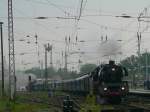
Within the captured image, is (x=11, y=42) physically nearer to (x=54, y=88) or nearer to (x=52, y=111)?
(x=52, y=111)

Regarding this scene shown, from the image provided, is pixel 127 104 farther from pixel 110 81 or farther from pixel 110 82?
pixel 110 81

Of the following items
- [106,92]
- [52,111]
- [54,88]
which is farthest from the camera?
[54,88]

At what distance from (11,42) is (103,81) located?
9788 mm

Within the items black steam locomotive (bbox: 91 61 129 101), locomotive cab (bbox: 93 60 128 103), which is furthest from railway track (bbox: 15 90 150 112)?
locomotive cab (bbox: 93 60 128 103)

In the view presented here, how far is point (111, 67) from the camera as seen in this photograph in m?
32.9

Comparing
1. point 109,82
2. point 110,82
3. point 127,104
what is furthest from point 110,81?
point 127,104

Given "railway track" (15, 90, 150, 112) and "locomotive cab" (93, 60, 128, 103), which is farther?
"locomotive cab" (93, 60, 128, 103)

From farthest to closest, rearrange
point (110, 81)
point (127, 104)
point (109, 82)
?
point (110, 81) < point (109, 82) < point (127, 104)

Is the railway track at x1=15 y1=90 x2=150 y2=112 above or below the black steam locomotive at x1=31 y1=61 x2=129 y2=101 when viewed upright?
below

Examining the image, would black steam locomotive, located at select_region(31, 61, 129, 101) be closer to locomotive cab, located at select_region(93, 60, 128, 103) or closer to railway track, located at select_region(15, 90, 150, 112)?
locomotive cab, located at select_region(93, 60, 128, 103)

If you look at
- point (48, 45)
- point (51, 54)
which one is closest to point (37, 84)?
point (51, 54)

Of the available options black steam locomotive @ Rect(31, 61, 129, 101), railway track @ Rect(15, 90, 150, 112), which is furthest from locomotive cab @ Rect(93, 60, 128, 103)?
railway track @ Rect(15, 90, 150, 112)

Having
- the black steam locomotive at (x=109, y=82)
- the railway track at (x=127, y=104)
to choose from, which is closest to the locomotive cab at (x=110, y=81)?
the black steam locomotive at (x=109, y=82)

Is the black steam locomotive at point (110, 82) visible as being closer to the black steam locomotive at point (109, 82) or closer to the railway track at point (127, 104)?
the black steam locomotive at point (109, 82)
